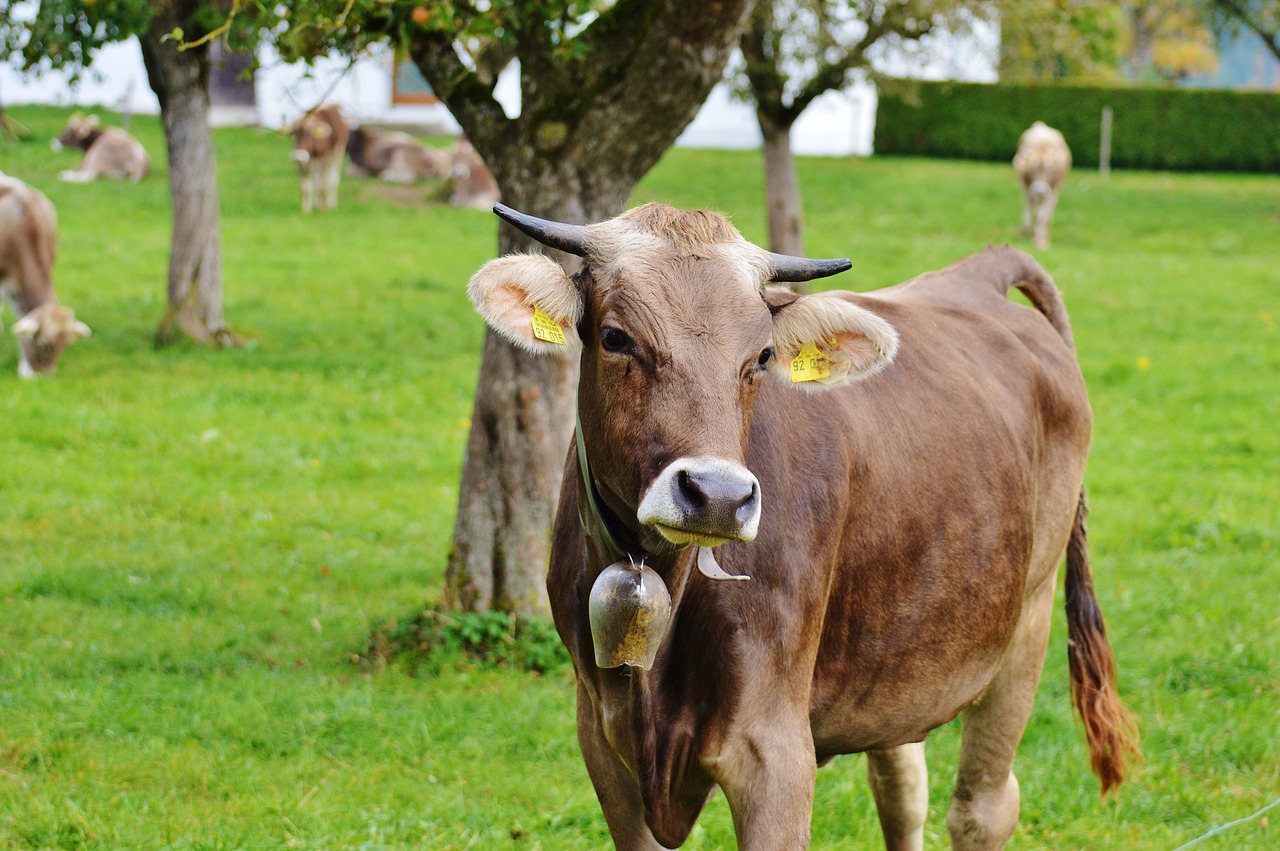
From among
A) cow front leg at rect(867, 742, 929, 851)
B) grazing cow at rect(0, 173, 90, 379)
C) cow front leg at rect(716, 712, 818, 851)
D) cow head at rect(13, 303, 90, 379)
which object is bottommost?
cow front leg at rect(867, 742, 929, 851)

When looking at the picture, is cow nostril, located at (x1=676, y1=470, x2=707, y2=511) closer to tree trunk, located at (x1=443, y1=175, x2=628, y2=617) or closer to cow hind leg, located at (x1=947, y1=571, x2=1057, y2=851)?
cow hind leg, located at (x1=947, y1=571, x2=1057, y2=851)

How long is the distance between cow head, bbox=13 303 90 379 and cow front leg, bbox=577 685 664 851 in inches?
363

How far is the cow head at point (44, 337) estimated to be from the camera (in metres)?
11.2

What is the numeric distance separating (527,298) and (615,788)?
1.26 meters

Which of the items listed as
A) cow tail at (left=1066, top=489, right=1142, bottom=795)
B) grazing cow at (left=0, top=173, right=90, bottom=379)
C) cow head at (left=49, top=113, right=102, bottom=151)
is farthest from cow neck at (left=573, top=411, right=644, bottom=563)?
cow head at (left=49, top=113, right=102, bottom=151)

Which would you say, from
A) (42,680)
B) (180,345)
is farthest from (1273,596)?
(180,345)

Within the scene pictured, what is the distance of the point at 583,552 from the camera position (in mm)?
3201

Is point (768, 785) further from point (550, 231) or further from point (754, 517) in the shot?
point (550, 231)

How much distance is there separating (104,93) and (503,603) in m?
27.8

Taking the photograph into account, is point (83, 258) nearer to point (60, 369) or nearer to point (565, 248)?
point (60, 369)

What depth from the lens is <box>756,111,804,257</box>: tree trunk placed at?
45.8 feet

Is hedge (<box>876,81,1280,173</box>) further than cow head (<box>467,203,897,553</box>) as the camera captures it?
Yes

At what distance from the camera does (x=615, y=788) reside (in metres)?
3.35

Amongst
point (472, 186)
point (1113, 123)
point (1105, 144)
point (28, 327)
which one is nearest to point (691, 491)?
point (28, 327)
